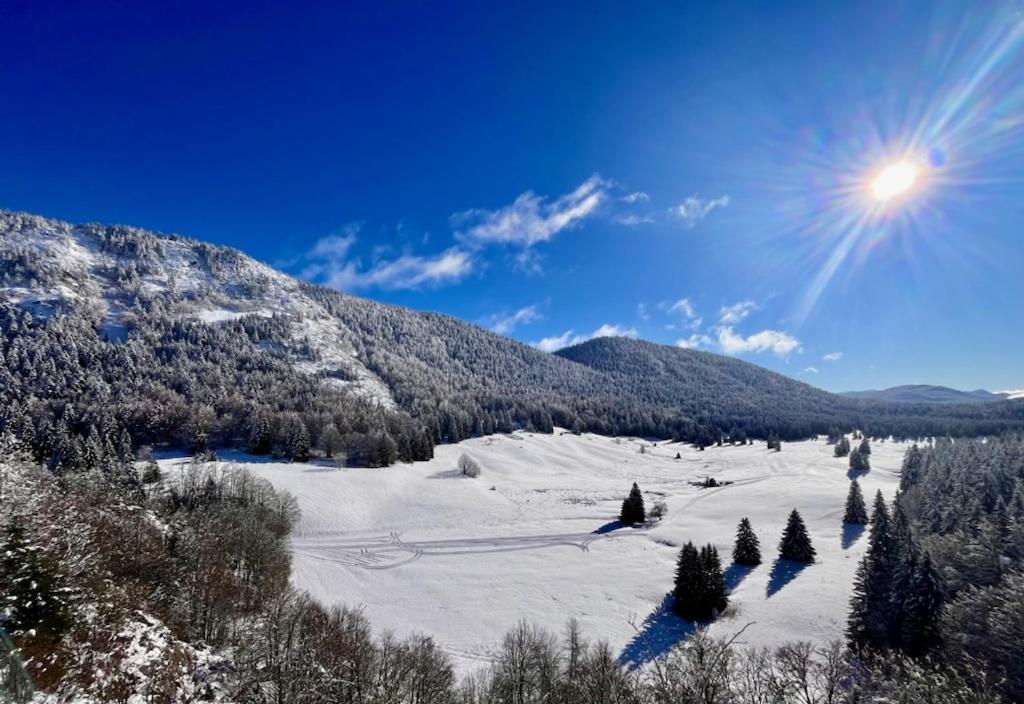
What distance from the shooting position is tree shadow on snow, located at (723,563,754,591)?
4792 cm

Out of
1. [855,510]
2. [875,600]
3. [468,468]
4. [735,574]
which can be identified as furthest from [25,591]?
[855,510]

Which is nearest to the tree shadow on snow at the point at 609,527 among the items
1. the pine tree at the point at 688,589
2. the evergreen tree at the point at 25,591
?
the pine tree at the point at 688,589

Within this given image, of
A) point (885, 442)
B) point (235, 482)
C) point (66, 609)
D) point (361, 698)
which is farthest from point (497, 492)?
point (885, 442)

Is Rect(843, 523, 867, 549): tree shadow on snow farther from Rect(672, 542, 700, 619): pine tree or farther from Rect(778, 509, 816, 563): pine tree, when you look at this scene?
Rect(672, 542, 700, 619): pine tree

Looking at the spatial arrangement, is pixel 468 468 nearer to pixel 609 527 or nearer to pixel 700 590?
pixel 609 527

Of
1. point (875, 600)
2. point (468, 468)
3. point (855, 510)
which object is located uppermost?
point (468, 468)

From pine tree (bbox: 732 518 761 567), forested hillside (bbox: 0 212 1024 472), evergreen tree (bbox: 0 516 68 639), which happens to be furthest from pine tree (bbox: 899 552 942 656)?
forested hillside (bbox: 0 212 1024 472)

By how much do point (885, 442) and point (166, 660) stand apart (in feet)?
768

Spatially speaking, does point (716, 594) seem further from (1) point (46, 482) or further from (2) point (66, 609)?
(1) point (46, 482)

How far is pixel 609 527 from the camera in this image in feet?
220

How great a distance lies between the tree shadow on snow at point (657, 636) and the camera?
34844mm

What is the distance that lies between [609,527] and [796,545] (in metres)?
25.0

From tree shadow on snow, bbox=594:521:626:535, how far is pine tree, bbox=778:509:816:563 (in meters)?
22.0

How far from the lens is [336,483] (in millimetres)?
76188
